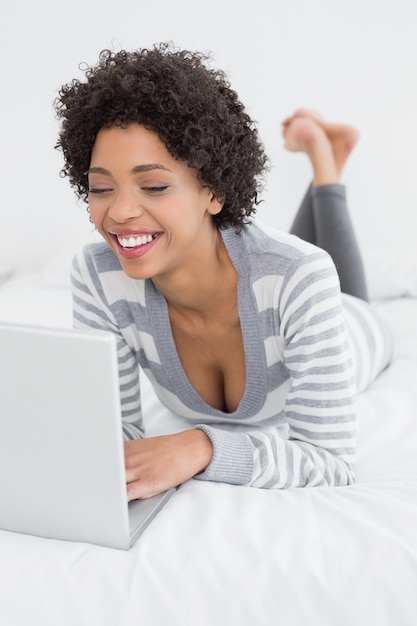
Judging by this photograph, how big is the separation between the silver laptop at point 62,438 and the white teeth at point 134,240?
41cm

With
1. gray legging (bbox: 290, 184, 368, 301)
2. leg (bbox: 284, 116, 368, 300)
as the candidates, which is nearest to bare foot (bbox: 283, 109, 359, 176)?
leg (bbox: 284, 116, 368, 300)

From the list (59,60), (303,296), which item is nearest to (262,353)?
(303,296)

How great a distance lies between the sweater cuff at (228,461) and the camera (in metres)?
1.00

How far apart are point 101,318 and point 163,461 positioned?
0.45 metres

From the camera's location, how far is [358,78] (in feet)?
9.11

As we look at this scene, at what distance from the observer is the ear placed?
1173 mm

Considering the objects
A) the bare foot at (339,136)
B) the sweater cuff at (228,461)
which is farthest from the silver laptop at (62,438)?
the bare foot at (339,136)

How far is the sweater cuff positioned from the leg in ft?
3.50

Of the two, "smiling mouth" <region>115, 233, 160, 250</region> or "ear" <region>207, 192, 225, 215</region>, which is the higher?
"ear" <region>207, 192, 225, 215</region>

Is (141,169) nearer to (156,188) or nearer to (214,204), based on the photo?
(156,188)

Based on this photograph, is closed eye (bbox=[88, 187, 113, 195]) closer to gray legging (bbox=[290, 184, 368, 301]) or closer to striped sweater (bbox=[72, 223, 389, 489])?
striped sweater (bbox=[72, 223, 389, 489])

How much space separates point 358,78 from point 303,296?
1.93 metres

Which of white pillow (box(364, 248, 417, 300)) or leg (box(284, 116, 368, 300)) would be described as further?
white pillow (box(364, 248, 417, 300))

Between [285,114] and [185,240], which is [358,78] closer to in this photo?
[285,114]
